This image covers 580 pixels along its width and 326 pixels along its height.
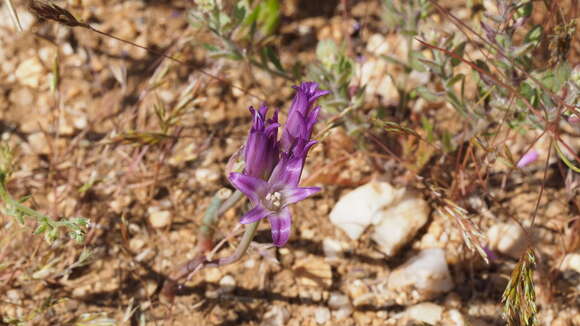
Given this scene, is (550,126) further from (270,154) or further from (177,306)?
(177,306)

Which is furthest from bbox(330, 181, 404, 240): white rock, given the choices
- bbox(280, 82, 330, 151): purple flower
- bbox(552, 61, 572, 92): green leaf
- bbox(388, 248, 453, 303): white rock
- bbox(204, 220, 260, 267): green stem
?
bbox(280, 82, 330, 151): purple flower

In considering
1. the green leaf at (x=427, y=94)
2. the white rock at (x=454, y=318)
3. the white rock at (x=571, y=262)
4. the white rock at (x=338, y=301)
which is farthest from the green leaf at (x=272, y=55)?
the white rock at (x=571, y=262)

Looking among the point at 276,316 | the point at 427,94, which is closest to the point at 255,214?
the point at 276,316

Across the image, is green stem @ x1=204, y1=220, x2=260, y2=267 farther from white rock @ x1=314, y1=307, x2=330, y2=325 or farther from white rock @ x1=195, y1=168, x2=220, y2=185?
white rock @ x1=195, y1=168, x2=220, y2=185

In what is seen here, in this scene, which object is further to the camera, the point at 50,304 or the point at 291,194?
the point at 50,304

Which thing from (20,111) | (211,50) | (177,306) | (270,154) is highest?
(211,50)

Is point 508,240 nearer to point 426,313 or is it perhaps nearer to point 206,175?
point 426,313

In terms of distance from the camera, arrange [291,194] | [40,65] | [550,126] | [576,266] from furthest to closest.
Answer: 1. [40,65]
2. [576,266]
3. [550,126]
4. [291,194]

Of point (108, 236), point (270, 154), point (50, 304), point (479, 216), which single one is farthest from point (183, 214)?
point (479, 216)
